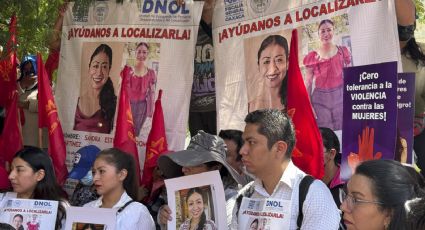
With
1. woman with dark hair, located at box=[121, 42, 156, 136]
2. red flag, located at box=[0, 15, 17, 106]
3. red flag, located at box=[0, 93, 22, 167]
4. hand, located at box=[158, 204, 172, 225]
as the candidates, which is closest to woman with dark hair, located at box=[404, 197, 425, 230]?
hand, located at box=[158, 204, 172, 225]

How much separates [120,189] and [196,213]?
2.70 ft

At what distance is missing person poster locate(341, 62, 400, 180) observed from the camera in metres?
3.59

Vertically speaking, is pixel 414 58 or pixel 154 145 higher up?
pixel 414 58

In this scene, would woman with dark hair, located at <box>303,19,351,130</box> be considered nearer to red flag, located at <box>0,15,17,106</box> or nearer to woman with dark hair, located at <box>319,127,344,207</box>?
woman with dark hair, located at <box>319,127,344,207</box>

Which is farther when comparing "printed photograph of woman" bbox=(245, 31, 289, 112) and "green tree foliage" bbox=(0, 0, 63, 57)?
"printed photograph of woman" bbox=(245, 31, 289, 112)

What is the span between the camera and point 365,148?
3666 mm

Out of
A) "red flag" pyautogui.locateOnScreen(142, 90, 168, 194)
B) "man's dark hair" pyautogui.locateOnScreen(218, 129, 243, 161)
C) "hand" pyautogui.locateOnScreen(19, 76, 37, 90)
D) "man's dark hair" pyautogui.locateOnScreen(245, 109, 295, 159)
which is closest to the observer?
"man's dark hair" pyautogui.locateOnScreen(245, 109, 295, 159)

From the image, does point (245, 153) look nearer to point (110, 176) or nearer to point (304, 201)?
point (304, 201)

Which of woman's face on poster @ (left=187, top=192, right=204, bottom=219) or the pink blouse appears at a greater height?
the pink blouse

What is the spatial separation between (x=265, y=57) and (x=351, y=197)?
2355 mm

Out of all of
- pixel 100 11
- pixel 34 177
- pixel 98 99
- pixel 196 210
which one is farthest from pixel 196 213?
pixel 100 11

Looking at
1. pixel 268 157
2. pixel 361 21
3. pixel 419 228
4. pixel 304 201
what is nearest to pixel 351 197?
pixel 419 228

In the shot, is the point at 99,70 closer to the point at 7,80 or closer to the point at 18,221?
the point at 7,80

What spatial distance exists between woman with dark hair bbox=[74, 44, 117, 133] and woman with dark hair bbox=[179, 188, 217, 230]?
1.97m
